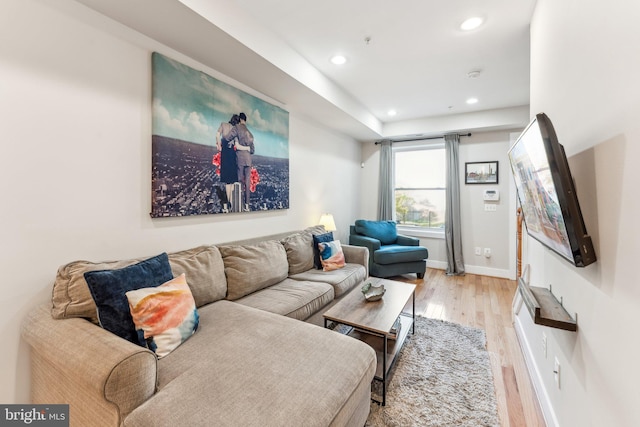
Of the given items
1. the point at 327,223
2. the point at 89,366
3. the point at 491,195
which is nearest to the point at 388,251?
the point at 327,223

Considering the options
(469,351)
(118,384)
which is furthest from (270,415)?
(469,351)

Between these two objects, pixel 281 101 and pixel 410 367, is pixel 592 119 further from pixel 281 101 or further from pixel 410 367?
pixel 281 101

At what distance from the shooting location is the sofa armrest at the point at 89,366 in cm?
→ 105

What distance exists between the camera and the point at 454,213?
4.64 meters

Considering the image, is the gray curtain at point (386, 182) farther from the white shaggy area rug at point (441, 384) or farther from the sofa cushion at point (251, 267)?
the sofa cushion at point (251, 267)

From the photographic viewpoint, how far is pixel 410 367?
2084 millimetres

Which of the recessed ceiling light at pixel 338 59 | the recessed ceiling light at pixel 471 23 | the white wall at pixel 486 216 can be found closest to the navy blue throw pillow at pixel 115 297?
the recessed ceiling light at pixel 338 59

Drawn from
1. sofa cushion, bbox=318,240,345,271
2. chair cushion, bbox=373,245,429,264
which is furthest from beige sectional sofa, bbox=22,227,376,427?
chair cushion, bbox=373,245,429,264

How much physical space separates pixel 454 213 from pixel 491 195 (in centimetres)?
61

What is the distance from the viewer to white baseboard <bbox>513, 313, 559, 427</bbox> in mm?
1545

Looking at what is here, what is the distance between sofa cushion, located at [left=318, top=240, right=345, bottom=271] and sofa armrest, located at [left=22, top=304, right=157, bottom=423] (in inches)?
82.3

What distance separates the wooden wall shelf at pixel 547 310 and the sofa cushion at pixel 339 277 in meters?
1.48

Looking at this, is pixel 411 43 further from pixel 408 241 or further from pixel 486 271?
pixel 486 271

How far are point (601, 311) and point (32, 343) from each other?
2419 millimetres
